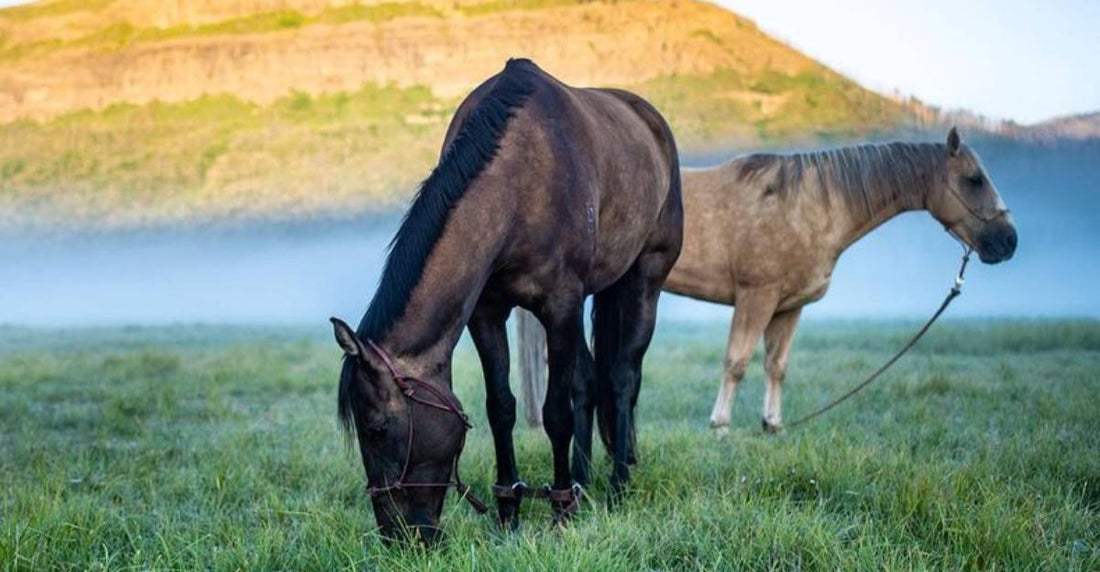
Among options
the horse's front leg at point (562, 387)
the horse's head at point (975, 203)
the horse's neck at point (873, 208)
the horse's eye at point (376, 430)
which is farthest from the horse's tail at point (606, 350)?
the horse's head at point (975, 203)

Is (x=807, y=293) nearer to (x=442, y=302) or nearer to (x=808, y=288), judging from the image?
(x=808, y=288)

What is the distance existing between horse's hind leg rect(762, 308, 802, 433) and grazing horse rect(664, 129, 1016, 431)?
13 millimetres

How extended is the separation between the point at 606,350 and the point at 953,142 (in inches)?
160

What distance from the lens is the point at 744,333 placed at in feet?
26.8

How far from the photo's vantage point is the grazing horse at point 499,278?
3.59 metres

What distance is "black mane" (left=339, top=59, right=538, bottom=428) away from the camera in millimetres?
3568

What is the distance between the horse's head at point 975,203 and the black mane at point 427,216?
5171 mm

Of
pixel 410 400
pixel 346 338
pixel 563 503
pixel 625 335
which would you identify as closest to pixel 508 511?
pixel 563 503

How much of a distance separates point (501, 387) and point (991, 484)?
2268 mm

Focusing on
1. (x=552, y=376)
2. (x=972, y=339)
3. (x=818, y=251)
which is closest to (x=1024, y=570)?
(x=552, y=376)

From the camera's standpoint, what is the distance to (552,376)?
4.37m

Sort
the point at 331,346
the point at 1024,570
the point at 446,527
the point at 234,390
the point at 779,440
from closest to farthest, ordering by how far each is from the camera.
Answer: the point at 1024,570, the point at 446,527, the point at 779,440, the point at 234,390, the point at 331,346

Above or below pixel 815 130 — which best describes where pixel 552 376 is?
below

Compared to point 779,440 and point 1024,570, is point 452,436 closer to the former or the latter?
point 1024,570
